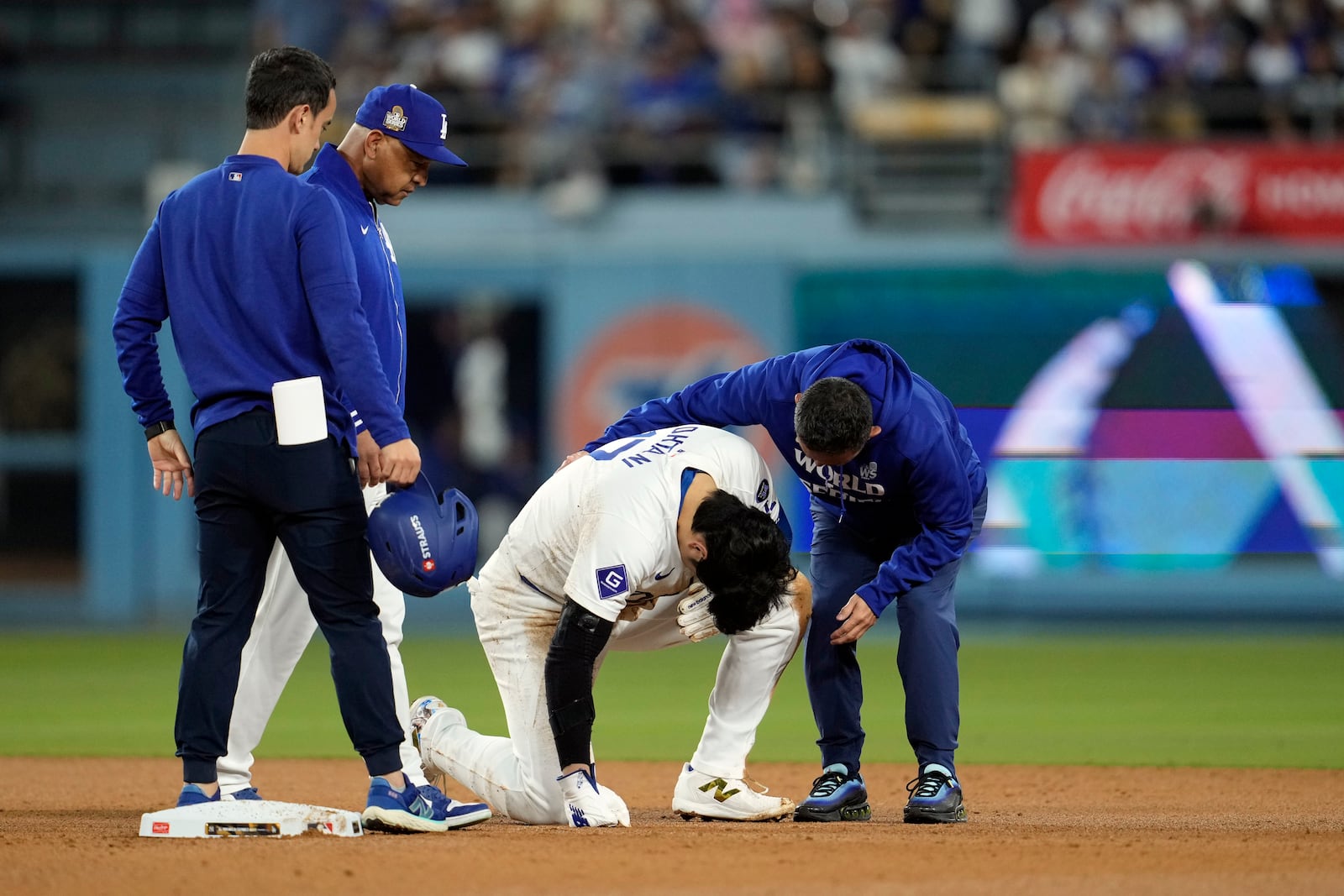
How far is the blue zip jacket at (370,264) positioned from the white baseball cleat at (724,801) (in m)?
1.52

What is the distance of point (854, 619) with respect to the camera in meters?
5.26

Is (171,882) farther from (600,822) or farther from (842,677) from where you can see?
(842,677)

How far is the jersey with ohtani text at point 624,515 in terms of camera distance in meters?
4.88

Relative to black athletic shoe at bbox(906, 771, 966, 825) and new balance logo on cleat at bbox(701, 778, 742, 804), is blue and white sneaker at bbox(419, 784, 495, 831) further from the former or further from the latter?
black athletic shoe at bbox(906, 771, 966, 825)

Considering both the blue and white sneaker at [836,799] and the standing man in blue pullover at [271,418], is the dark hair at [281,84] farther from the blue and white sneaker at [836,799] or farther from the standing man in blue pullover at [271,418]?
the blue and white sneaker at [836,799]

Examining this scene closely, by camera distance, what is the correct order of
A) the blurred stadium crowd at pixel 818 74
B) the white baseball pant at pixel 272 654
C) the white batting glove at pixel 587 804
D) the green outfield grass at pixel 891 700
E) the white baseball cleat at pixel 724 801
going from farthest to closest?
the blurred stadium crowd at pixel 818 74
the green outfield grass at pixel 891 700
the white baseball cleat at pixel 724 801
the white baseball pant at pixel 272 654
the white batting glove at pixel 587 804

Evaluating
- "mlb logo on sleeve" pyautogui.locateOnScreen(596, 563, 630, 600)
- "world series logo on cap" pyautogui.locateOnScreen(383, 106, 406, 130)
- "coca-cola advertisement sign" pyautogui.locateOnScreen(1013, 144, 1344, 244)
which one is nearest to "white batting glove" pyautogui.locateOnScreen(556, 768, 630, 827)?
"mlb logo on sleeve" pyautogui.locateOnScreen(596, 563, 630, 600)

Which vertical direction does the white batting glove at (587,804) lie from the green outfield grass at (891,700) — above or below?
above

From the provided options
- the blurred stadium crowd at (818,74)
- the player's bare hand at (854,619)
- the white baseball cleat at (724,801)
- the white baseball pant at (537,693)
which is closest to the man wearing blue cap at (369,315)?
the white baseball pant at (537,693)

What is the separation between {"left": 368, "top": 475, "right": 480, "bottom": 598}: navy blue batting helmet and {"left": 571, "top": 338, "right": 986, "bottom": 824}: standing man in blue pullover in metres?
0.66

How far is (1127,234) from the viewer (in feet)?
49.3

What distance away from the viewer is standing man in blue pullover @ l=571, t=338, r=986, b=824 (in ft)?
17.2

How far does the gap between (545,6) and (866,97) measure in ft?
11.2

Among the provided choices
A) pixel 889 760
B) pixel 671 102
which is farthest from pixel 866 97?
pixel 889 760
